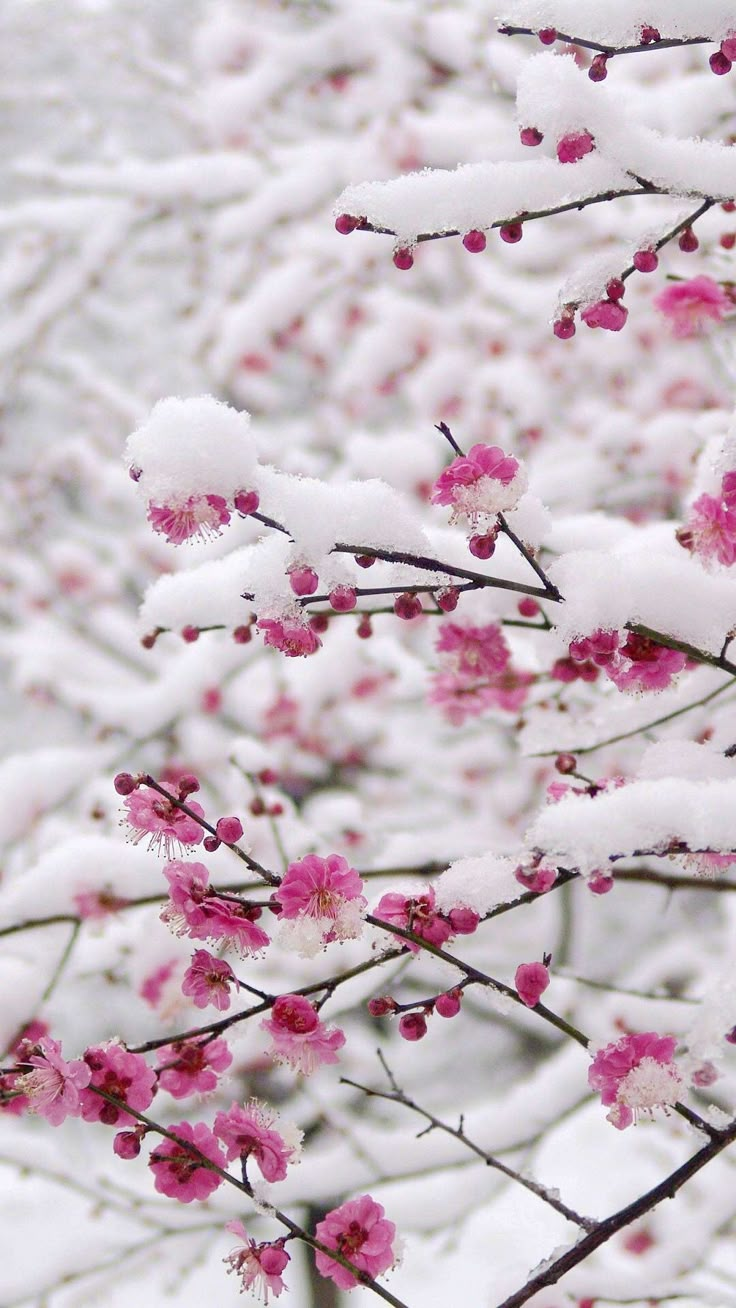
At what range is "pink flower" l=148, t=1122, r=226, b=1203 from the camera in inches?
48.0

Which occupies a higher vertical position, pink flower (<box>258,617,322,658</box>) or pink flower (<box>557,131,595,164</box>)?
pink flower (<box>557,131,595,164</box>)

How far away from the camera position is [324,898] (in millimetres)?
1125

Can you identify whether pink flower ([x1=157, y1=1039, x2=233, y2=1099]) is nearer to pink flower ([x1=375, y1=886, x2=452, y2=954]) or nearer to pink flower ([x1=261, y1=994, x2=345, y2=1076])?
pink flower ([x1=261, y1=994, x2=345, y2=1076])

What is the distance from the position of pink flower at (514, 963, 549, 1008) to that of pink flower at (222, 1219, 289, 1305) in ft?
1.33

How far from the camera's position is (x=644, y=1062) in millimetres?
1158

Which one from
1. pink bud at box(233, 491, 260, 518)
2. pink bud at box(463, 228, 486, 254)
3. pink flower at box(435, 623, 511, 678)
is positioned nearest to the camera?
pink bud at box(233, 491, 260, 518)

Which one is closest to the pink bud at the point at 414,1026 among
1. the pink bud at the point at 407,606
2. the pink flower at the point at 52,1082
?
the pink flower at the point at 52,1082

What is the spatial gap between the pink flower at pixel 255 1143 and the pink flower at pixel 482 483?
0.78m

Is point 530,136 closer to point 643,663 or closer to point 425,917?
point 643,663

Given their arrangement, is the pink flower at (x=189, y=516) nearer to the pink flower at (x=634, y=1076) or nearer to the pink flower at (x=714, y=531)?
the pink flower at (x=714, y=531)

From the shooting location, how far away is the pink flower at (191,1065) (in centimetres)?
126

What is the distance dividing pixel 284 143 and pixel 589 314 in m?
4.39

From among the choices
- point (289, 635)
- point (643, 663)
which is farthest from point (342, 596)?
point (643, 663)

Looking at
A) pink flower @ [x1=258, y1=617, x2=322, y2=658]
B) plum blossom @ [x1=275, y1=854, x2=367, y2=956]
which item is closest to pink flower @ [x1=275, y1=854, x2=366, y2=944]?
plum blossom @ [x1=275, y1=854, x2=367, y2=956]
